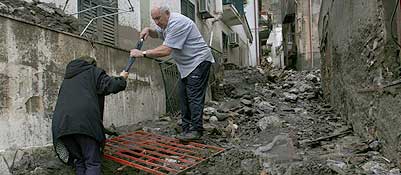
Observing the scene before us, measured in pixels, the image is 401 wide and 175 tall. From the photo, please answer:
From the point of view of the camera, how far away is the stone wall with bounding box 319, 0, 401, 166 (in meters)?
2.76

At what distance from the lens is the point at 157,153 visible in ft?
10.8

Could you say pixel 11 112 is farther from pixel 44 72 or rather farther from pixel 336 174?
pixel 336 174

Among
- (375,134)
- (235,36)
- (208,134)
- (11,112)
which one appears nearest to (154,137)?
(208,134)

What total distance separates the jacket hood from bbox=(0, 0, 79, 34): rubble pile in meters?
0.76

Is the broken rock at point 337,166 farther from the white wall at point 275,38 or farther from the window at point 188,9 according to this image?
the white wall at point 275,38

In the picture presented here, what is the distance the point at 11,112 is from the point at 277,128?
3.00 metres

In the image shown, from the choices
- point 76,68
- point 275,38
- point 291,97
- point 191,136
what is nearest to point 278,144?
point 191,136

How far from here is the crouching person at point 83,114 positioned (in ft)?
8.87

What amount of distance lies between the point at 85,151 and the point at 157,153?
73 cm

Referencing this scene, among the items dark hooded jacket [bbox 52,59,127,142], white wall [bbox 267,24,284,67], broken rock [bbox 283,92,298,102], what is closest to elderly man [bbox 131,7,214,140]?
dark hooded jacket [bbox 52,59,127,142]

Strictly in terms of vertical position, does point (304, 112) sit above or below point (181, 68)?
below

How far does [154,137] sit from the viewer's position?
12.8ft

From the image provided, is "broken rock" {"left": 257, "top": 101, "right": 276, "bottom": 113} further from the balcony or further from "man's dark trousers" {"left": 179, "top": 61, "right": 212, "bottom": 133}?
the balcony

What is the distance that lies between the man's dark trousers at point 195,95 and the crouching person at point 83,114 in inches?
37.2
